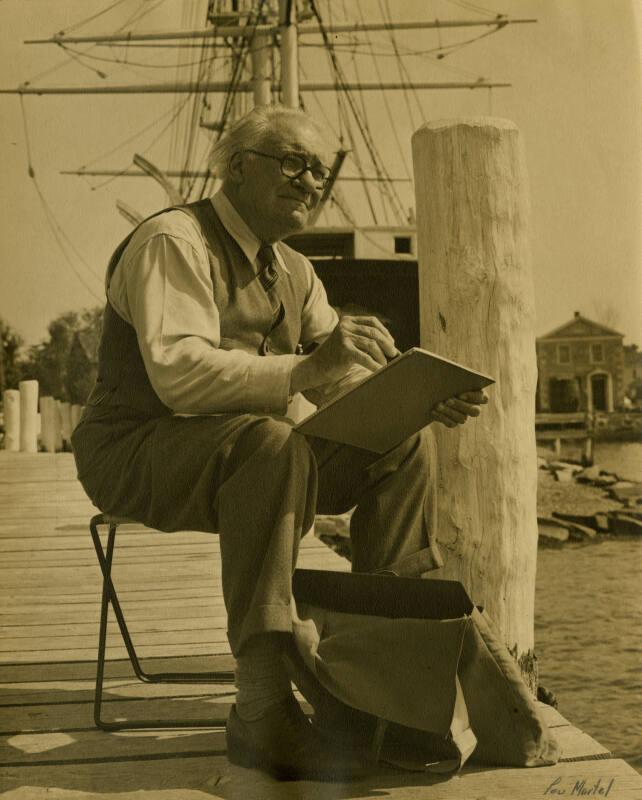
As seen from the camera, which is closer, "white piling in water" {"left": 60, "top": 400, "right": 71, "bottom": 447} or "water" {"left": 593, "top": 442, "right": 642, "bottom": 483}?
"white piling in water" {"left": 60, "top": 400, "right": 71, "bottom": 447}

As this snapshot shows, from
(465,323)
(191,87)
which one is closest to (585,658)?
(191,87)

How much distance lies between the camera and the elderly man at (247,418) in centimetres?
185

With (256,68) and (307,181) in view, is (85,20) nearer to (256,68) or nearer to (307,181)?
(307,181)

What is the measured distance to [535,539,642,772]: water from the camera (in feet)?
26.4

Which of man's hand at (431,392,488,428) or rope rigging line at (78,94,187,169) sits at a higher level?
rope rigging line at (78,94,187,169)

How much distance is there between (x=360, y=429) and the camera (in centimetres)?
194

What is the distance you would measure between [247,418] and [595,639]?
10.5 m

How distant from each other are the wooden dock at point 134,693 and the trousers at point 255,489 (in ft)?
0.95

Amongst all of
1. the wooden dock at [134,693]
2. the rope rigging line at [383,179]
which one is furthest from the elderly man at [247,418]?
the rope rigging line at [383,179]

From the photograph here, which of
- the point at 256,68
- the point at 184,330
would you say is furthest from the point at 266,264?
the point at 256,68

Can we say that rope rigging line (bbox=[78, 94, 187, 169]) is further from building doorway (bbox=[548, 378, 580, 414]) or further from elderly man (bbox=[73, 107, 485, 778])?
building doorway (bbox=[548, 378, 580, 414])

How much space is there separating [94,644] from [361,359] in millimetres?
1400

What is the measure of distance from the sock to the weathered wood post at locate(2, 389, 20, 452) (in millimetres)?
1607

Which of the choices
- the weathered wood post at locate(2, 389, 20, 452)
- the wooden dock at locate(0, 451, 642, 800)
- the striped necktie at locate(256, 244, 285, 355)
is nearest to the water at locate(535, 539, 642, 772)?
the wooden dock at locate(0, 451, 642, 800)
